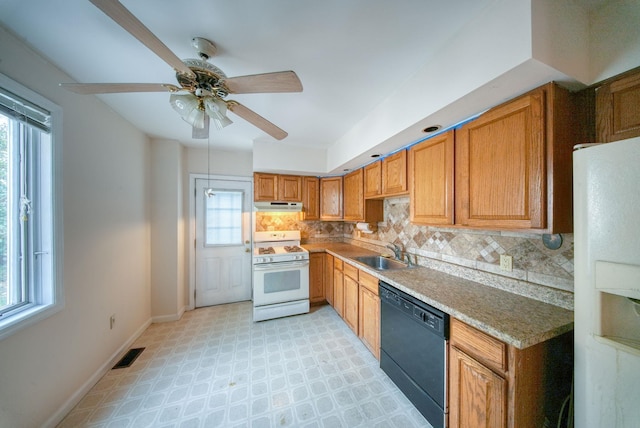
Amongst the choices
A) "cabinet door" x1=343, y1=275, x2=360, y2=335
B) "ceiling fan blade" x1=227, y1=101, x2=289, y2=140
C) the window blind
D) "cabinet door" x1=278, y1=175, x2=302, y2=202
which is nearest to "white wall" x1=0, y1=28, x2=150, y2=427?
the window blind

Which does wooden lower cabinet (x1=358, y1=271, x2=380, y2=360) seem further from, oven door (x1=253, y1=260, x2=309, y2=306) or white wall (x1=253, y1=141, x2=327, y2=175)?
white wall (x1=253, y1=141, x2=327, y2=175)

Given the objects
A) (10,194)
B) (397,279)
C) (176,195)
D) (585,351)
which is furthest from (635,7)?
(176,195)

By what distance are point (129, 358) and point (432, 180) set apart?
338 cm

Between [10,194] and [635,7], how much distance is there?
3490 mm

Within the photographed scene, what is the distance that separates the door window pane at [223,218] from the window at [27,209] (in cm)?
178

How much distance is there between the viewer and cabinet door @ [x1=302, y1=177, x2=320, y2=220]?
10.9ft

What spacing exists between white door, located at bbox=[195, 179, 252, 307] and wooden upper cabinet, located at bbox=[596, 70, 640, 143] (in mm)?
3556

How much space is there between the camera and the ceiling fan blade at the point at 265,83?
103 cm

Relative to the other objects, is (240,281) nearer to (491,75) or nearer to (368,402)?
(368,402)

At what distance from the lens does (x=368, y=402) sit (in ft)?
5.13

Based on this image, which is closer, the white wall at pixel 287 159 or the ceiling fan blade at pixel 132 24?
the ceiling fan blade at pixel 132 24

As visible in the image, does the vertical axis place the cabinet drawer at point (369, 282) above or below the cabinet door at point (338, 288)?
above

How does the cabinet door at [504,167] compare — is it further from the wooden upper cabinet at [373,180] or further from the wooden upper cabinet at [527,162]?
the wooden upper cabinet at [373,180]

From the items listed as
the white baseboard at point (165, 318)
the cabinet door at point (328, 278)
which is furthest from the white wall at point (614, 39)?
the white baseboard at point (165, 318)
